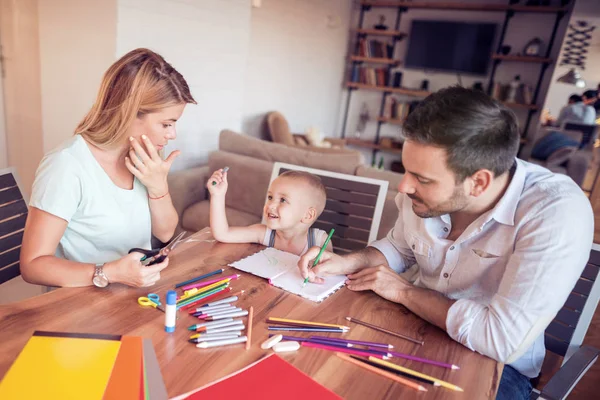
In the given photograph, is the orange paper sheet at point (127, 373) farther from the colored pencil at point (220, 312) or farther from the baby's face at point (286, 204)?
the baby's face at point (286, 204)

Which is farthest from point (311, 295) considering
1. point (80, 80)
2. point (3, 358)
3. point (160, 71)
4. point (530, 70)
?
point (530, 70)

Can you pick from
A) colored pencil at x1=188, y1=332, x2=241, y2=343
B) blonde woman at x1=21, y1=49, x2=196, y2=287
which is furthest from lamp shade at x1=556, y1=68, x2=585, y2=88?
colored pencil at x1=188, y1=332, x2=241, y2=343

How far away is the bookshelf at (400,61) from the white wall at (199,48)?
2856mm

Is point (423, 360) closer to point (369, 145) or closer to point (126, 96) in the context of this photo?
point (126, 96)

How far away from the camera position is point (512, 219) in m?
1.12

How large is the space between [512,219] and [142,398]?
99cm

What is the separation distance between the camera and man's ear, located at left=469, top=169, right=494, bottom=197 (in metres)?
1.08

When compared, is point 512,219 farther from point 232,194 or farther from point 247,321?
point 232,194

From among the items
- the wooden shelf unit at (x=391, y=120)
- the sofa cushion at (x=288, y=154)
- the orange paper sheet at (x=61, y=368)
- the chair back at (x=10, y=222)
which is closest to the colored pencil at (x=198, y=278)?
the orange paper sheet at (x=61, y=368)

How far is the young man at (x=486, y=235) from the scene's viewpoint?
975 millimetres

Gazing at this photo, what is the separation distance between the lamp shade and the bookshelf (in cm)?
29

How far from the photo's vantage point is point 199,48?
10.5ft

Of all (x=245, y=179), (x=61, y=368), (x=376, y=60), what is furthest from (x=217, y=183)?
(x=376, y=60)

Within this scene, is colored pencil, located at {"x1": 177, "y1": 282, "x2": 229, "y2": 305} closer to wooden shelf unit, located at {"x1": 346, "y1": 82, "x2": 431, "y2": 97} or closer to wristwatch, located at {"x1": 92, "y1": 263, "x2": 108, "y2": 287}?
wristwatch, located at {"x1": 92, "y1": 263, "x2": 108, "y2": 287}
